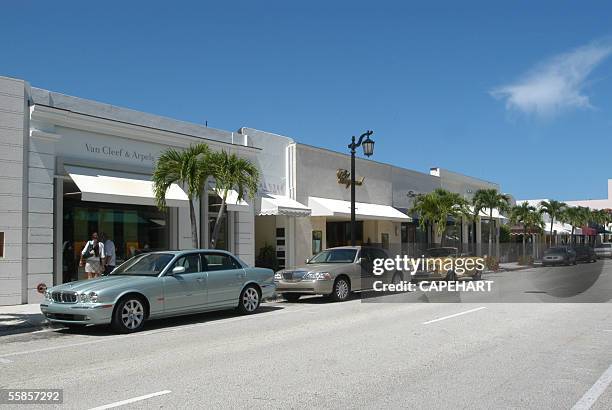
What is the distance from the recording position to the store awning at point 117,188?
16156 millimetres

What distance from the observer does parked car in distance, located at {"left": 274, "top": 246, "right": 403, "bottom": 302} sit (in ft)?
52.3

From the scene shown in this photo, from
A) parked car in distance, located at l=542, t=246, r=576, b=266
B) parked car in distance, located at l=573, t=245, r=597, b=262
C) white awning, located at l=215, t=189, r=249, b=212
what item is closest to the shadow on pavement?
white awning, located at l=215, t=189, r=249, b=212

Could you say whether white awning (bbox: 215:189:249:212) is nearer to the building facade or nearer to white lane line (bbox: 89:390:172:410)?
the building facade

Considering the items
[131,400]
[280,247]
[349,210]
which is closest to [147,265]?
[131,400]

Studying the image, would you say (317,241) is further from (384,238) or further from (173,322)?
(173,322)

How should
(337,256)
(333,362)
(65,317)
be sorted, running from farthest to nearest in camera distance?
(337,256) < (65,317) < (333,362)

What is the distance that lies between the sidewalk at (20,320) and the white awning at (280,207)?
997 centimetres

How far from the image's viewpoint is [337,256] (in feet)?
57.3

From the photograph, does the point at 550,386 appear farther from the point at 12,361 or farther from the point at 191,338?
the point at 12,361

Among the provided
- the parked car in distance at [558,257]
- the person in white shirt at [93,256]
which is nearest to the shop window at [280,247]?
the person in white shirt at [93,256]

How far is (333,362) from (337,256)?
31.1 ft

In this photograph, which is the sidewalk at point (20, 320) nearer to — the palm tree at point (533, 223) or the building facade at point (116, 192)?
the building facade at point (116, 192)

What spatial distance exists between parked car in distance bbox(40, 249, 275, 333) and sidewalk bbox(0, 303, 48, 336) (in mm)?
928

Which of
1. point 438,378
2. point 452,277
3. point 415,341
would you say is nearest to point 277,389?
point 438,378
